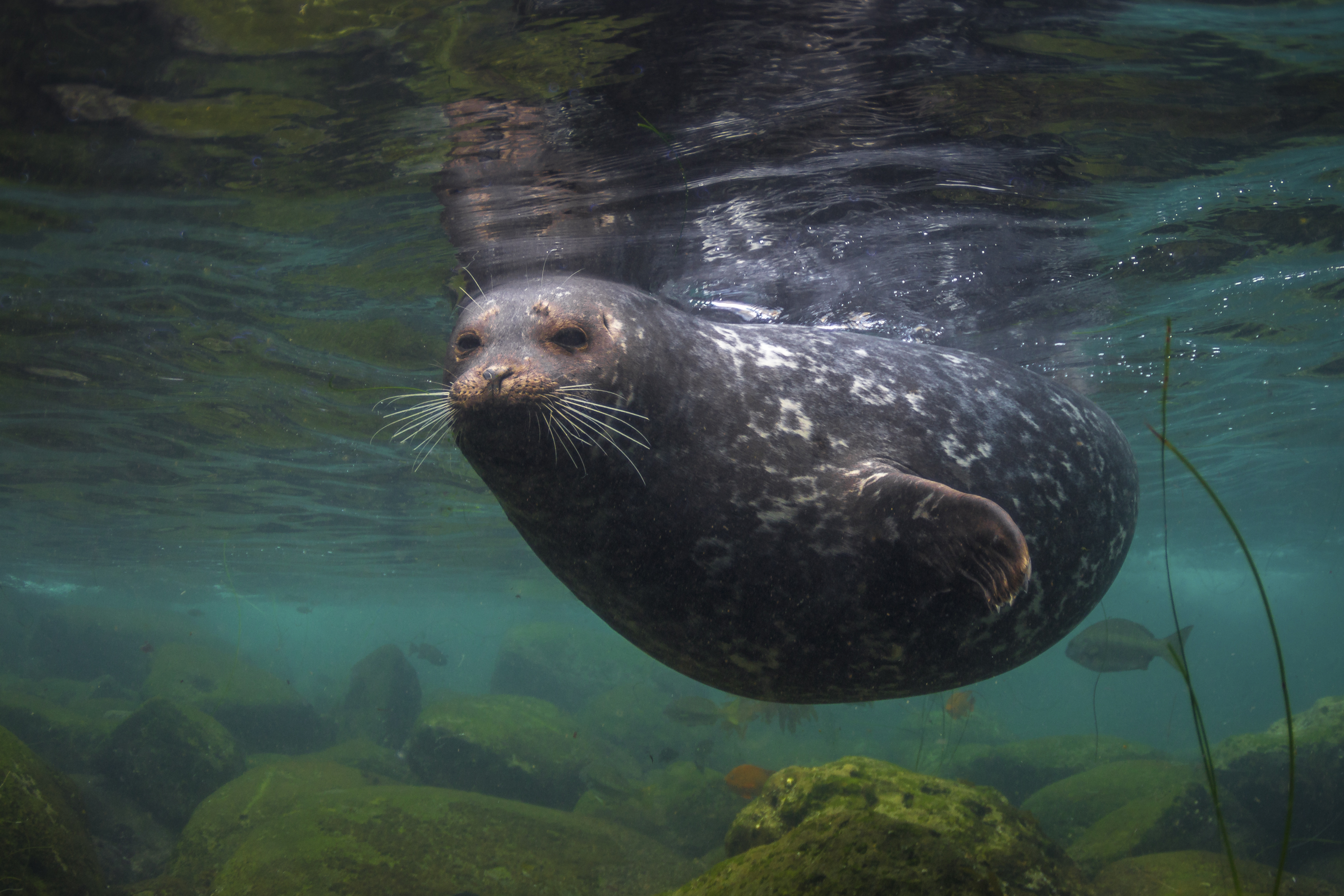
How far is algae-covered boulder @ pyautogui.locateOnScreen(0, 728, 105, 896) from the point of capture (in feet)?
19.0

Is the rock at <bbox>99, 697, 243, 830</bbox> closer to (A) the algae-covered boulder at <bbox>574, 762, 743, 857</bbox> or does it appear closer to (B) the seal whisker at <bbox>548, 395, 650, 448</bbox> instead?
(A) the algae-covered boulder at <bbox>574, 762, 743, 857</bbox>

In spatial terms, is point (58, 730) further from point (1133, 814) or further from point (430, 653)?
point (1133, 814)

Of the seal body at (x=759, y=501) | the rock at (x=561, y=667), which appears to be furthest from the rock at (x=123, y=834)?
the rock at (x=561, y=667)

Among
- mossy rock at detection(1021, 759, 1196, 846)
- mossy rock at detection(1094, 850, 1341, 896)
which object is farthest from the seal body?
mossy rock at detection(1021, 759, 1196, 846)

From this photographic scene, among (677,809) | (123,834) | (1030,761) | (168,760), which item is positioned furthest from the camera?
(1030,761)

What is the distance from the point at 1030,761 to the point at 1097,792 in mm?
4801

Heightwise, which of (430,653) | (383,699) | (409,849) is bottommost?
(383,699)

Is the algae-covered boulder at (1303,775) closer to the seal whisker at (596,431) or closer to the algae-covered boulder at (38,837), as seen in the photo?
the seal whisker at (596,431)

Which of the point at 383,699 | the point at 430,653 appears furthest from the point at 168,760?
the point at 383,699

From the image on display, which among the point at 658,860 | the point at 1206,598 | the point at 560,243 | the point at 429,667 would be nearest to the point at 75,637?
the point at 658,860

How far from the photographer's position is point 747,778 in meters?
10.5

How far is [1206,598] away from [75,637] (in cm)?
8854

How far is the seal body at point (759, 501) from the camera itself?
9.37ft

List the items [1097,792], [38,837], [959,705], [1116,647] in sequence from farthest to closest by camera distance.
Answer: [959,705] < [1097,792] < [1116,647] < [38,837]
